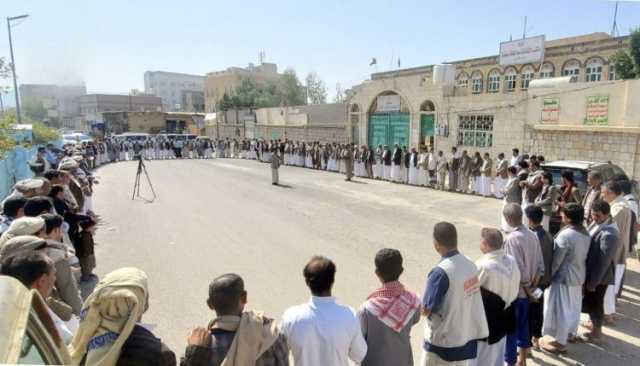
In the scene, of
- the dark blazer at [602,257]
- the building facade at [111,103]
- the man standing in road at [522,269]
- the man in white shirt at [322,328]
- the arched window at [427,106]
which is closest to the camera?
the man in white shirt at [322,328]

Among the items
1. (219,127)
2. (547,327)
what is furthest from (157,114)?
(547,327)

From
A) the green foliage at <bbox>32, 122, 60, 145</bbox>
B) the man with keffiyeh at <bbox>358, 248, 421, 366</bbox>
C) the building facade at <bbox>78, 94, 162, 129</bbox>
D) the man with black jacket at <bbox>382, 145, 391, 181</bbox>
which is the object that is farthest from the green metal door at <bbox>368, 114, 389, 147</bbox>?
the building facade at <bbox>78, 94, 162, 129</bbox>

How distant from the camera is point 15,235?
148 inches

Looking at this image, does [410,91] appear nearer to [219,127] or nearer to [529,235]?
[529,235]

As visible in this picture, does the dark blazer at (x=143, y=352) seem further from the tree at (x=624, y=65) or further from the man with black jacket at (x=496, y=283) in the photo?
the tree at (x=624, y=65)

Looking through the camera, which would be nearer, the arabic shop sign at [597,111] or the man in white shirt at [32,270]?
the man in white shirt at [32,270]

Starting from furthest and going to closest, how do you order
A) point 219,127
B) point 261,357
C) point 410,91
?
1. point 219,127
2. point 410,91
3. point 261,357

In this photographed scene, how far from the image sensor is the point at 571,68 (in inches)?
1240

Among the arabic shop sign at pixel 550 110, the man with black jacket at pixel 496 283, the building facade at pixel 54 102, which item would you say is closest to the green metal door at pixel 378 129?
the arabic shop sign at pixel 550 110

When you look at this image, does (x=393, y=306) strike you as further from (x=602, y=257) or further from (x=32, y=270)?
(x=602, y=257)

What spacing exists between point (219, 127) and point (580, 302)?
44.2 m

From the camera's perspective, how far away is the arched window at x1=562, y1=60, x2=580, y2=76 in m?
31.1

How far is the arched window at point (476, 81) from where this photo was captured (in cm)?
3819

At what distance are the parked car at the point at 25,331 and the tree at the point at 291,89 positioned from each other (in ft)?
185
